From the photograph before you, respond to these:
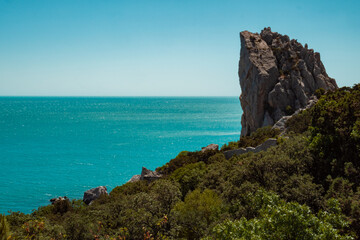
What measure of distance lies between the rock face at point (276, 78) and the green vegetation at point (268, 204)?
34.4m

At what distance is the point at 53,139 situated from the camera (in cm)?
11125

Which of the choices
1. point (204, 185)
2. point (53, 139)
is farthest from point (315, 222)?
point (53, 139)

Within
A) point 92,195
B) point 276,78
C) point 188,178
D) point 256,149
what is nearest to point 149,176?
point 92,195

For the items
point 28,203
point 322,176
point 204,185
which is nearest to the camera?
A: point 322,176

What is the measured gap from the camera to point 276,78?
65.8 m

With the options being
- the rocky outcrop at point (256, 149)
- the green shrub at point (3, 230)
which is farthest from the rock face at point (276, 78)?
the green shrub at point (3, 230)

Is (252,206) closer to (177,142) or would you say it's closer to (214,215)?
(214,215)

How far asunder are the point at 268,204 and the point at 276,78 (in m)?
55.7

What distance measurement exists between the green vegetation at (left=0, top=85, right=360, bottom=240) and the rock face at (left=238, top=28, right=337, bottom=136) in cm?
3444

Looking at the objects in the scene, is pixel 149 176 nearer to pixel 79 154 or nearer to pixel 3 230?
pixel 3 230

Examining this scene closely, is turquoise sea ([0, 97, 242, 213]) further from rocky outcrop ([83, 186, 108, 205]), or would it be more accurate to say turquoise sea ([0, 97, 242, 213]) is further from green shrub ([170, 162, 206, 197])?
green shrub ([170, 162, 206, 197])

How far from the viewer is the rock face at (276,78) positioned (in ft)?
209

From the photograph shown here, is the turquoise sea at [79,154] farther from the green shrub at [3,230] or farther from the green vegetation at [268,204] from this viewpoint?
the green shrub at [3,230]

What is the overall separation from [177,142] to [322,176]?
86.6 metres
